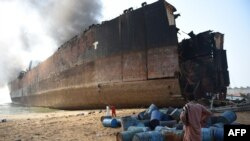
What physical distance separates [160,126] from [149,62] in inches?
270

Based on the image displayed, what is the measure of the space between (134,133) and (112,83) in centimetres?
963

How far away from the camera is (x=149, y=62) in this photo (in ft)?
45.1

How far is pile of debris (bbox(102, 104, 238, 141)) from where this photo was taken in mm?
6074

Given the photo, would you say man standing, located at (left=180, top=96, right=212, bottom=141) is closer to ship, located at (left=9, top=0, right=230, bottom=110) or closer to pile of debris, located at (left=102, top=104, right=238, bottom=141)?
pile of debris, located at (left=102, top=104, right=238, bottom=141)

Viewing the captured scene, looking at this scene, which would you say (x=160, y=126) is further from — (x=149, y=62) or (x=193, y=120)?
(x=149, y=62)

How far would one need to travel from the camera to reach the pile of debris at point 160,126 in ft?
19.9

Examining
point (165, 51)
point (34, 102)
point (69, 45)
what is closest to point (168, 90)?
point (165, 51)

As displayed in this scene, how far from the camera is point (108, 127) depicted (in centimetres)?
910

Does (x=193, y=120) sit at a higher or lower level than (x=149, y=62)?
lower

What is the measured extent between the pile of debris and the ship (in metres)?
3.57

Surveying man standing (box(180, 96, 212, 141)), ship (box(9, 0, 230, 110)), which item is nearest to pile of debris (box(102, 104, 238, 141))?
man standing (box(180, 96, 212, 141))

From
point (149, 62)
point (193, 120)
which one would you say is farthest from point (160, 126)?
point (149, 62)

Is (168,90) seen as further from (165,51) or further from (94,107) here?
(94,107)

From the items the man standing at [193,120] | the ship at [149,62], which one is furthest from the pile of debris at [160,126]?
the ship at [149,62]
